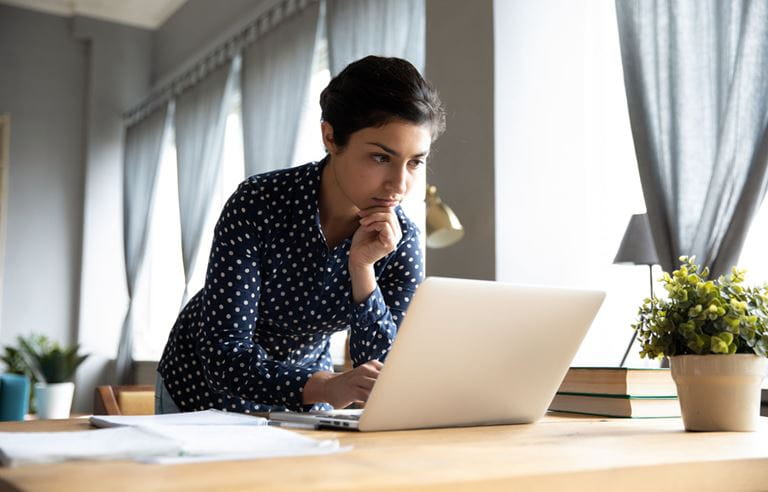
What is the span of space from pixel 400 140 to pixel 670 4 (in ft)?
4.26

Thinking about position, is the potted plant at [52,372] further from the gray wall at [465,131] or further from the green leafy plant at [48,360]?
the gray wall at [465,131]

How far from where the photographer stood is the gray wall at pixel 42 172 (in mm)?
6078

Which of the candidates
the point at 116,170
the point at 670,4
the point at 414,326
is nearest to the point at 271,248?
the point at 414,326

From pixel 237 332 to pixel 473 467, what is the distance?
75 centimetres

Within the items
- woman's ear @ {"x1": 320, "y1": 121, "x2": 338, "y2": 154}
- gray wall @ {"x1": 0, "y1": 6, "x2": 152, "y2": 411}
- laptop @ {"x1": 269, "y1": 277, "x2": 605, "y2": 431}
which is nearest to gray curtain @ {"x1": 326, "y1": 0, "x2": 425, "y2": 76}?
woman's ear @ {"x1": 320, "y1": 121, "x2": 338, "y2": 154}

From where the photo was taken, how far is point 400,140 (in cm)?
148

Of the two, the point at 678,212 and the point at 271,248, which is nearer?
the point at 271,248

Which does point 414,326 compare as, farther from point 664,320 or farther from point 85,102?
point 85,102

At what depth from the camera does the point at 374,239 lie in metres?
1.55

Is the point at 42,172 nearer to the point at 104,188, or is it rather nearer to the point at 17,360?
the point at 104,188

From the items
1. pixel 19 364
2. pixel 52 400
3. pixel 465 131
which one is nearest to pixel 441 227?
pixel 465 131

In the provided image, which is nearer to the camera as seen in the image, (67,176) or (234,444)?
(234,444)

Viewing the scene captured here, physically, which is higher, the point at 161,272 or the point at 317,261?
the point at 161,272

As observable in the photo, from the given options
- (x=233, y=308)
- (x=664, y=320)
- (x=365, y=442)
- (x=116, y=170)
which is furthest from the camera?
(x=116, y=170)
